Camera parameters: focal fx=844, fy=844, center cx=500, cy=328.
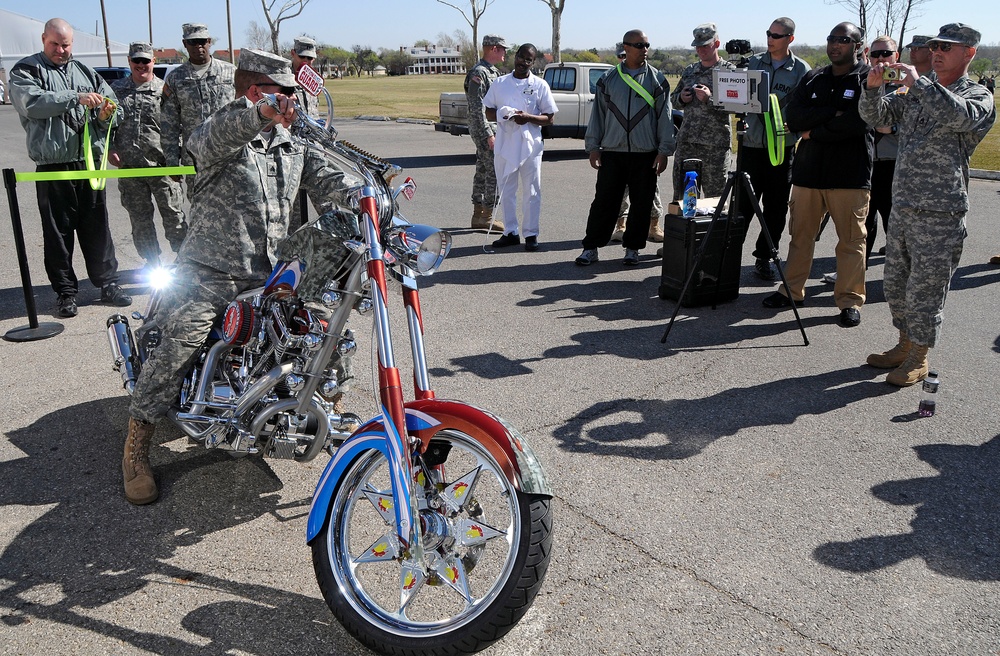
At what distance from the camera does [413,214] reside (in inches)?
419

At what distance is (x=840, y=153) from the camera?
6117 mm

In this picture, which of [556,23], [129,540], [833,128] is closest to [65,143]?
[129,540]

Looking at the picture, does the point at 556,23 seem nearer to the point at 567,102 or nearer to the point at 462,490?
the point at 567,102

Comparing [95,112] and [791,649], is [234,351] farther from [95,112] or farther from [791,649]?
[95,112]

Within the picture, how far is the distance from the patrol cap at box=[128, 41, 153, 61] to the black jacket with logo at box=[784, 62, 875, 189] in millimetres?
5499

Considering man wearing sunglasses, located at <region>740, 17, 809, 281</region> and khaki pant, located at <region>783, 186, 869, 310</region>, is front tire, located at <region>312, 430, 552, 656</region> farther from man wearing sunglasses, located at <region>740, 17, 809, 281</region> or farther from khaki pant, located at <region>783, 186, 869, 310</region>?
man wearing sunglasses, located at <region>740, 17, 809, 281</region>

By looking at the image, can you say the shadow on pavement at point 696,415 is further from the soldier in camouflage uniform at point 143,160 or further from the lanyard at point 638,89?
the soldier in camouflage uniform at point 143,160

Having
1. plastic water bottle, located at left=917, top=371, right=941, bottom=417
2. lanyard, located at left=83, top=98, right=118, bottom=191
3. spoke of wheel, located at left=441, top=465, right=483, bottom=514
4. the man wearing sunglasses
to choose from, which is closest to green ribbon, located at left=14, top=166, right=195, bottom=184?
lanyard, located at left=83, top=98, right=118, bottom=191

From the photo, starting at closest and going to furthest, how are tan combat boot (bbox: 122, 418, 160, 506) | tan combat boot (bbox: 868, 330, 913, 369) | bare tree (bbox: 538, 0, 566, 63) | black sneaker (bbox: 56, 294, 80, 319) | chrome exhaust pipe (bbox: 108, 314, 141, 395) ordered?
tan combat boot (bbox: 122, 418, 160, 506) → chrome exhaust pipe (bbox: 108, 314, 141, 395) → tan combat boot (bbox: 868, 330, 913, 369) → black sneaker (bbox: 56, 294, 80, 319) → bare tree (bbox: 538, 0, 566, 63)

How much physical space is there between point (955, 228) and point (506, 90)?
4.86 meters

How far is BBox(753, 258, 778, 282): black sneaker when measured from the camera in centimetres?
742

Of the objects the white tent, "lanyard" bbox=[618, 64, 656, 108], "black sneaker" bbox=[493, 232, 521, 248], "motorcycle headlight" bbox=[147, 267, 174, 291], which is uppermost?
the white tent

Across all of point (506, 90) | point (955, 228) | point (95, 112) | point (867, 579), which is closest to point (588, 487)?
point (867, 579)

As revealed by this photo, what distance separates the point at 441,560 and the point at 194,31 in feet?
19.3
